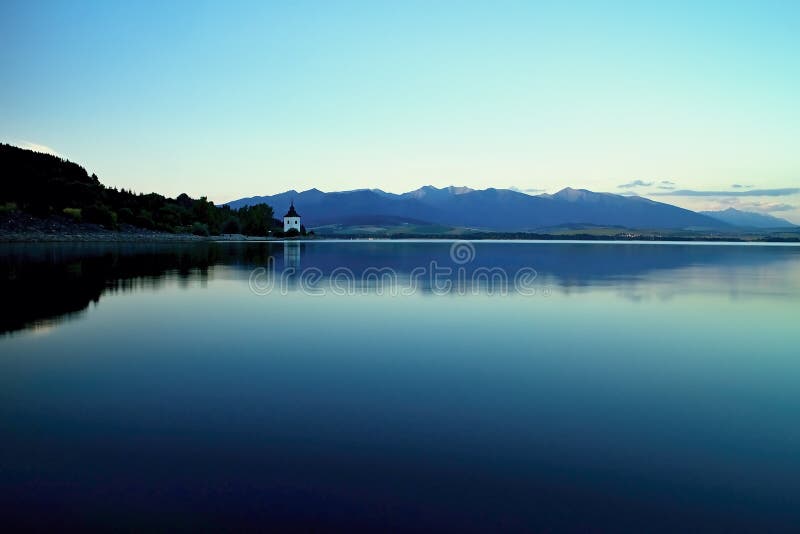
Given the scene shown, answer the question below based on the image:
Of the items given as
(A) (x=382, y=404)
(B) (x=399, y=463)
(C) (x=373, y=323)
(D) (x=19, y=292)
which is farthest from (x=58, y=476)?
(D) (x=19, y=292)

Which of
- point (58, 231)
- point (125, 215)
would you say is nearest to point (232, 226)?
point (125, 215)

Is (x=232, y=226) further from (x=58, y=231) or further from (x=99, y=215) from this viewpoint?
(x=58, y=231)

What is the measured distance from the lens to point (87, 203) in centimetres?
14338

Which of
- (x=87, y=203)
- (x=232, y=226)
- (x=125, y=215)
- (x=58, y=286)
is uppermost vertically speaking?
(x=87, y=203)

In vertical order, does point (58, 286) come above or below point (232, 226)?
below

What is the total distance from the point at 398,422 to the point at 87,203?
157 meters

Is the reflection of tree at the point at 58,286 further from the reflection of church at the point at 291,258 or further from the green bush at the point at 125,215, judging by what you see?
the green bush at the point at 125,215

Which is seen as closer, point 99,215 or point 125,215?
point 99,215

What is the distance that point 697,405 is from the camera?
438 inches

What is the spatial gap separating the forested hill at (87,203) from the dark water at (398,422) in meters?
130

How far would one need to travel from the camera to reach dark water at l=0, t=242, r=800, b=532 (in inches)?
261

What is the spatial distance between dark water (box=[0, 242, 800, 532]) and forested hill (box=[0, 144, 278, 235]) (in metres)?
130

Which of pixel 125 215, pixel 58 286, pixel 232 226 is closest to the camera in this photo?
pixel 58 286

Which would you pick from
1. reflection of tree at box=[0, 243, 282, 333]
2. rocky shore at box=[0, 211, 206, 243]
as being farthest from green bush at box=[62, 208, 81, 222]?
reflection of tree at box=[0, 243, 282, 333]
